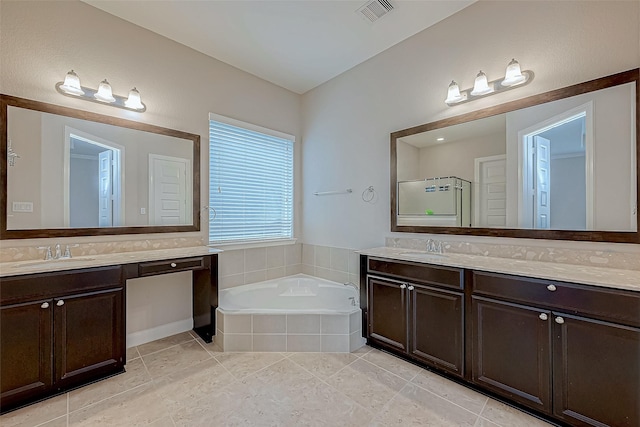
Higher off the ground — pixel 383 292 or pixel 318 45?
pixel 318 45

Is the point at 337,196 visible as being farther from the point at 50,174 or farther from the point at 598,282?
the point at 50,174

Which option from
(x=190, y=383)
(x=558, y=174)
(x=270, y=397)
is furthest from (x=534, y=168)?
(x=190, y=383)

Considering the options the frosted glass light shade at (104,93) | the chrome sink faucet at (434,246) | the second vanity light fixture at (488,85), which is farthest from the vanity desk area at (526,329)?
the frosted glass light shade at (104,93)

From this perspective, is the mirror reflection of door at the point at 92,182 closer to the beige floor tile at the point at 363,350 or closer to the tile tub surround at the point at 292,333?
the tile tub surround at the point at 292,333

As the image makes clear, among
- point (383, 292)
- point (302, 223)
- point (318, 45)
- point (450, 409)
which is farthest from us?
point (302, 223)

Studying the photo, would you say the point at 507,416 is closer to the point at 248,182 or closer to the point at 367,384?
the point at 367,384

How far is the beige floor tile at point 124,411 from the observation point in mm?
1560

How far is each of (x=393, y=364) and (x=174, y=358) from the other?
180 centimetres

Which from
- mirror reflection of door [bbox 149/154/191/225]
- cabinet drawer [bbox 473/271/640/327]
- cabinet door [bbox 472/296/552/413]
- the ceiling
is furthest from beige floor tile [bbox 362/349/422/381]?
the ceiling

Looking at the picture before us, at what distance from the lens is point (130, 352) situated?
2.35 metres

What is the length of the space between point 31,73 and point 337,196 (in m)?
2.80

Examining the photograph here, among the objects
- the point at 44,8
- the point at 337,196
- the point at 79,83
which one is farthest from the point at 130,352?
the point at 44,8

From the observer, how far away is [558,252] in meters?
1.84

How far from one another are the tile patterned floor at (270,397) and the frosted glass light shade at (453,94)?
2.19m
